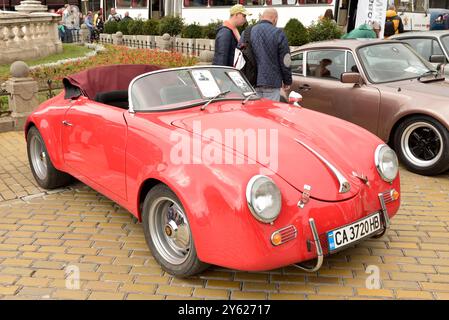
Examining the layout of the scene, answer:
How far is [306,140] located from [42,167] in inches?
136

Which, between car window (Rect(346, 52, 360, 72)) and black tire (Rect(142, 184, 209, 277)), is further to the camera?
car window (Rect(346, 52, 360, 72))

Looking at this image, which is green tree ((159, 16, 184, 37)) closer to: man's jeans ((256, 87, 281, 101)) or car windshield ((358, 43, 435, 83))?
car windshield ((358, 43, 435, 83))

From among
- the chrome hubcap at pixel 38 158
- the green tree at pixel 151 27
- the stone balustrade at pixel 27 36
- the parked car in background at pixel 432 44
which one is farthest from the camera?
the green tree at pixel 151 27

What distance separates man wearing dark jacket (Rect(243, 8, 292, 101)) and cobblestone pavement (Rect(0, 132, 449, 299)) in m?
2.24

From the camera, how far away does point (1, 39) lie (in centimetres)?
1541

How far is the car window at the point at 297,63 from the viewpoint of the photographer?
7520 mm

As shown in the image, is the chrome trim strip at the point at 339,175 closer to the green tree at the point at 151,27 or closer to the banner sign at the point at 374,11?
the banner sign at the point at 374,11

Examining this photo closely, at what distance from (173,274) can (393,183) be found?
1.86 metres

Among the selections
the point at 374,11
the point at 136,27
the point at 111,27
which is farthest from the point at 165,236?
the point at 111,27

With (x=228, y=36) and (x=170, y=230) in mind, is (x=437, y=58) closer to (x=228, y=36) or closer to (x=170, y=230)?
(x=228, y=36)

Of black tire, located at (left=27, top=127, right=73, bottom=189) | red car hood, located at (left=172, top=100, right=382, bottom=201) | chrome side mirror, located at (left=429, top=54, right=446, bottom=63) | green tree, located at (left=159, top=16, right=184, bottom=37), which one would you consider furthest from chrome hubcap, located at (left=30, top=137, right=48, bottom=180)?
green tree, located at (left=159, top=16, right=184, bottom=37)

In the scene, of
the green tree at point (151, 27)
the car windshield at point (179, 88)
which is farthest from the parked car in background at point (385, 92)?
the green tree at point (151, 27)

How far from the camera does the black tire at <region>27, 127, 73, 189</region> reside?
5.32 metres
